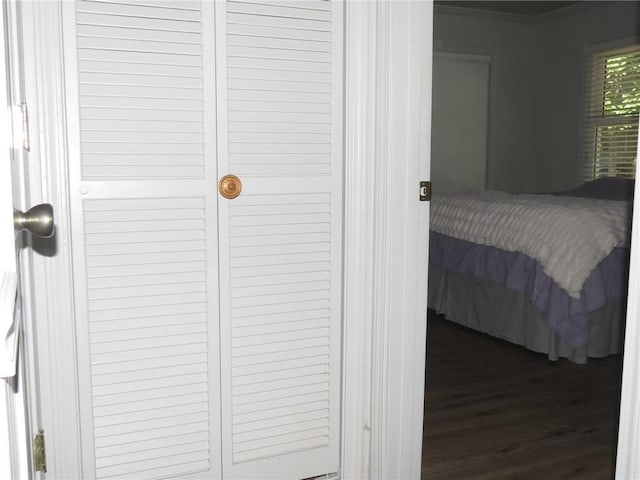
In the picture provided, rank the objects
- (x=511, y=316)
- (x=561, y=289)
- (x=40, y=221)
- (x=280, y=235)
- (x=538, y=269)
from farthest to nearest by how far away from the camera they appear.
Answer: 1. (x=511, y=316)
2. (x=538, y=269)
3. (x=561, y=289)
4. (x=280, y=235)
5. (x=40, y=221)

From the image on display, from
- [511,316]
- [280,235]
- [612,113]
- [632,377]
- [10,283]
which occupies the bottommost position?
[511,316]

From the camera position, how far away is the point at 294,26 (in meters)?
1.90

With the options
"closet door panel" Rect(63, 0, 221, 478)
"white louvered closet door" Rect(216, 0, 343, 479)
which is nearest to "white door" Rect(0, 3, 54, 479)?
"closet door panel" Rect(63, 0, 221, 478)

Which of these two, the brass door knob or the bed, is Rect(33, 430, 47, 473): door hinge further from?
the bed

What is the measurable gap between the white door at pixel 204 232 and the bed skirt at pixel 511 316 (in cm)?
172

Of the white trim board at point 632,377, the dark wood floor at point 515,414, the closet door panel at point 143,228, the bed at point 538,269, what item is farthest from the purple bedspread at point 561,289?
the white trim board at point 632,377

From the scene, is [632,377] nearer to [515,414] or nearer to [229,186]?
[229,186]

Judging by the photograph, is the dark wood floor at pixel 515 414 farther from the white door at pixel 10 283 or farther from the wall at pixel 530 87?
the wall at pixel 530 87

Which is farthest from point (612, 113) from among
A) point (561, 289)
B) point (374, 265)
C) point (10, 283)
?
point (10, 283)

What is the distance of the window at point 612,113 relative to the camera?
17.5ft

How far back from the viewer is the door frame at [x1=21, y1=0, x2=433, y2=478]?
5.71 feet

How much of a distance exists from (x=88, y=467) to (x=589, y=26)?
5425 millimetres

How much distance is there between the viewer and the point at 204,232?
1.87 m

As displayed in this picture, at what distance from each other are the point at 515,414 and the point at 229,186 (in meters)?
1.70
